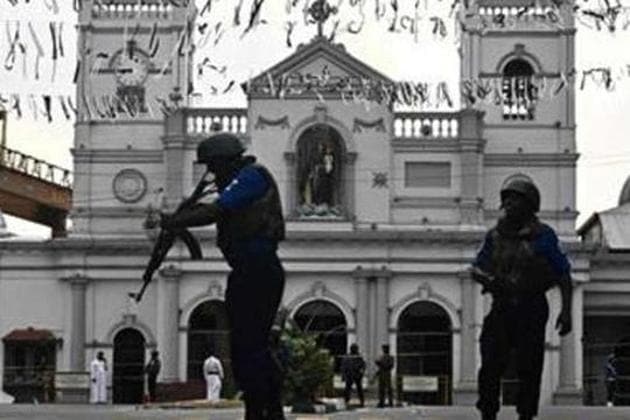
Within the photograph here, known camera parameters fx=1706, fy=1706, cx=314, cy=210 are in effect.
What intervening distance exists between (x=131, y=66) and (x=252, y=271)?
4973 centimetres

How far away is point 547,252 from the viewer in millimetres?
11664

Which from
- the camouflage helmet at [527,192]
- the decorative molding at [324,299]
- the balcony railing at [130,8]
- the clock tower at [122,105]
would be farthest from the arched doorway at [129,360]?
the camouflage helmet at [527,192]

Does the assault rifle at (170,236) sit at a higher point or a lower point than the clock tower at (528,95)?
lower

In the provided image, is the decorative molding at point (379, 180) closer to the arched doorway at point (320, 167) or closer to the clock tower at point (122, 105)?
the arched doorway at point (320, 167)

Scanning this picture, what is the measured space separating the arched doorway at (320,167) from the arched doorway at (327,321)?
3.46 m

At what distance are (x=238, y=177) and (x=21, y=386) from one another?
1890 inches

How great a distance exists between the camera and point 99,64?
193 ft

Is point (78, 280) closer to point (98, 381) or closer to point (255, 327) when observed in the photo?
point (98, 381)

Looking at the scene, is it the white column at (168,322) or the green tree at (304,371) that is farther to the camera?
the white column at (168,322)

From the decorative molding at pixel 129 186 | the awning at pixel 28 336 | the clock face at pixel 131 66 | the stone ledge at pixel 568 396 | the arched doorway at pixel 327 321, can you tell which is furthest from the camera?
the decorative molding at pixel 129 186

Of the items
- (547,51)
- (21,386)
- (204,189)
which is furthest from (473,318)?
(204,189)

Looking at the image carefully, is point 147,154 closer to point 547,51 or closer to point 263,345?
point 547,51

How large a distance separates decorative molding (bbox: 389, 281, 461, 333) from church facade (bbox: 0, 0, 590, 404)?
0.06 meters

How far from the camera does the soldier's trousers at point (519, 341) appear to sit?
1162 centimetres
